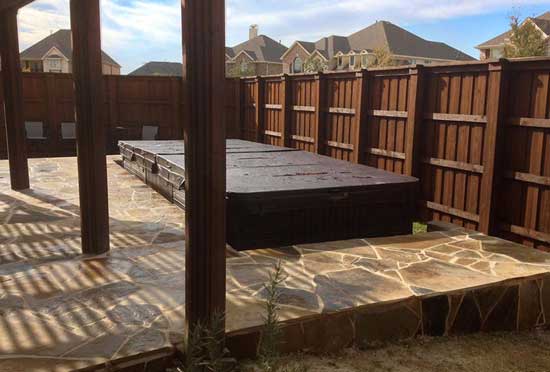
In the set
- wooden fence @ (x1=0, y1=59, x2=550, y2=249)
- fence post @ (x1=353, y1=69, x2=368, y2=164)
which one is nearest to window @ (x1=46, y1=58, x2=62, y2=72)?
wooden fence @ (x1=0, y1=59, x2=550, y2=249)

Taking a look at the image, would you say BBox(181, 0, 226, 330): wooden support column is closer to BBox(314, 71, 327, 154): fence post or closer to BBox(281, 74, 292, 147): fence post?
BBox(314, 71, 327, 154): fence post

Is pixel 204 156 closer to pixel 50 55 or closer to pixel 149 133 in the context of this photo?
pixel 149 133

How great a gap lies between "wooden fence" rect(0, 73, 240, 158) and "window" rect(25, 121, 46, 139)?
12cm

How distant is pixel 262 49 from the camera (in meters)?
53.3

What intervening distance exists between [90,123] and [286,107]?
651 centimetres

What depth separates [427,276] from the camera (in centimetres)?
368

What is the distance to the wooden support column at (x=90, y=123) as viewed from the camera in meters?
3.92

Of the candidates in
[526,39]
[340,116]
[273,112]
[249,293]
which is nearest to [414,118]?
[340,116]

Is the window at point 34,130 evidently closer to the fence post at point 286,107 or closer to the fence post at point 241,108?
the fence post at point 241,108

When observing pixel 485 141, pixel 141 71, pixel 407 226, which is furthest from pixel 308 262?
pixel 141 71

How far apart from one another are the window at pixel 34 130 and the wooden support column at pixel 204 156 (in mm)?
11698

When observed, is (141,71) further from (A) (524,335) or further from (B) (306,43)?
(A) (524,335)

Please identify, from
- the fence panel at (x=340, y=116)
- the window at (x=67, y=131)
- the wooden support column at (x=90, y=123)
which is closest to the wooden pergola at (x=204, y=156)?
the wooden support column at (x=90, y=123)

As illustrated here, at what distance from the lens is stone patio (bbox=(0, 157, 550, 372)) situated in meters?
2.61
